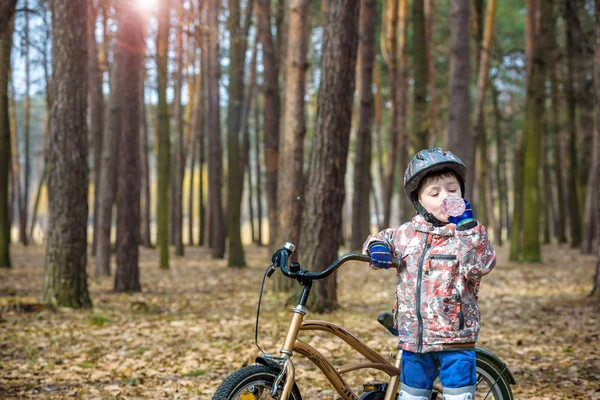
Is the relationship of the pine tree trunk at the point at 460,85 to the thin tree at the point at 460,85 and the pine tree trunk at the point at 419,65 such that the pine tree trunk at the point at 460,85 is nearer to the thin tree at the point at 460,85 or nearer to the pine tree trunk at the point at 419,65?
the thin tree at the point at 460,85

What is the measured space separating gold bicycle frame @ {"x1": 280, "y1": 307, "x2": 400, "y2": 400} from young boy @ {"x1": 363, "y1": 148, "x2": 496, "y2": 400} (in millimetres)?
107

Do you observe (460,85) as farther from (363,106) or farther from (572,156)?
(572,156)

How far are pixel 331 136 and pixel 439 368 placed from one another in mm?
5884

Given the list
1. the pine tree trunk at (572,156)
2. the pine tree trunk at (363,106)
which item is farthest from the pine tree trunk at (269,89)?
the pine tree trunk at (572,156)

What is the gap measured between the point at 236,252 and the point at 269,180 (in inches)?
137

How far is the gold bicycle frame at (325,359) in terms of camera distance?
296 cm

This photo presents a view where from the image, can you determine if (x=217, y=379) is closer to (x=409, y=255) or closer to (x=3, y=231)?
(x=409, y=255)

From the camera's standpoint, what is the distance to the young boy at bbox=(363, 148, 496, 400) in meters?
3.11

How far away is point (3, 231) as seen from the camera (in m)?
16.0

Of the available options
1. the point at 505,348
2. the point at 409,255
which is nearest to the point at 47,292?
the point at 505,348

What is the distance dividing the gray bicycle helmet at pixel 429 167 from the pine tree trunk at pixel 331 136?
5.52m

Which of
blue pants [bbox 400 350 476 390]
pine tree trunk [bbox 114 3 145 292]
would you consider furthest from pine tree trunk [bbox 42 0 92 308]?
blue pants [bbox 400 350 476 390]

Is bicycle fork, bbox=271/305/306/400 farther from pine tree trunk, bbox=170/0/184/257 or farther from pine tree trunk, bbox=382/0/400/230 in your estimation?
pine tree trunk, bbox=170/0/184/257

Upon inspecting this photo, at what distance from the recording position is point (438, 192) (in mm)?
3291
